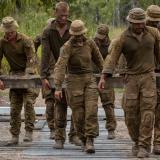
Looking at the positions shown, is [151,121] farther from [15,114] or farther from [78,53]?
[15,114]

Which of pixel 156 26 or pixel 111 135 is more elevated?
pixel 156 26

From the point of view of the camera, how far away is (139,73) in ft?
32.7

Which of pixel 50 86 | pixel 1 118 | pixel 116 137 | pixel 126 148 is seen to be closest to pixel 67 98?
pixel 50 86

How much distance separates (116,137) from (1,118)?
3396mm

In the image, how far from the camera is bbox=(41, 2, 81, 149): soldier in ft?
35.8

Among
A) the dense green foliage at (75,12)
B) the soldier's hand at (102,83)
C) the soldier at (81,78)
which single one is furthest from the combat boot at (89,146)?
the dense green foliage at (75,12)

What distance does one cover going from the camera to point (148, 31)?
995 cm

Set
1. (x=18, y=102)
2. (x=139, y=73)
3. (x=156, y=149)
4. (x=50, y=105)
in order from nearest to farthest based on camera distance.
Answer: (x=139, y=73), (x=156, y=149), (x=18, y=102), (x=50, y=105)

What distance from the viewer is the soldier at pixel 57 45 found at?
35.8 feet

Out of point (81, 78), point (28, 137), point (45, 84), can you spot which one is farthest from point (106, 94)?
point (81, 78)

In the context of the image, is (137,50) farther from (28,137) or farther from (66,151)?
(28,137)

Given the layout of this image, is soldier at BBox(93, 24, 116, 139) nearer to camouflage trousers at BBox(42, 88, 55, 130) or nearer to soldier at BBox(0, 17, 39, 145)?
camouflage trousers at BBox(42, 88, 55, 130)

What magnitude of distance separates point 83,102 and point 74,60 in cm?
63

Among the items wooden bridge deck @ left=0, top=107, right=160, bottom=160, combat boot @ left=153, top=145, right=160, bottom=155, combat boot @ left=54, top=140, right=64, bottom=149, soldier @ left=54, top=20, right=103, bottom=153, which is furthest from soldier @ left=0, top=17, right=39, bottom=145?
combat boot @ left=153, top=145, right=160, bottom=155
